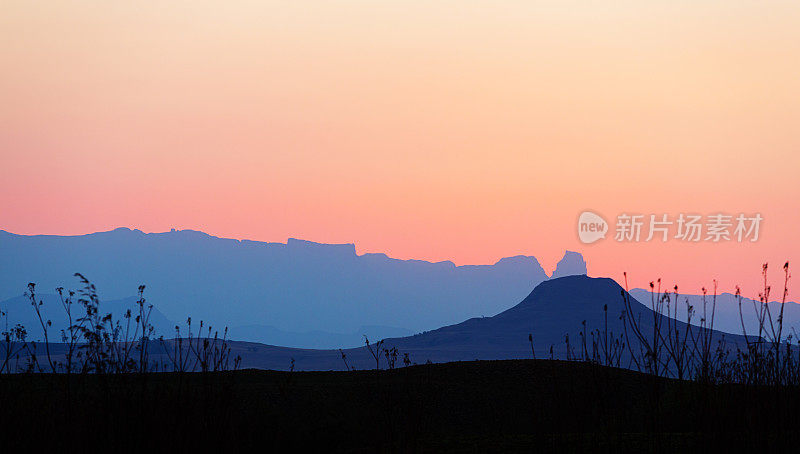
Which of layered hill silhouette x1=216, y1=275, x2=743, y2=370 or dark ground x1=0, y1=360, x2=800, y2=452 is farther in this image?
layered hill silhouette x1=216, y1=275, x2=743, y2=370

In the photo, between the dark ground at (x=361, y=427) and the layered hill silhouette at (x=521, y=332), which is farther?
the layered hill silhouette at (x=521, y=332)

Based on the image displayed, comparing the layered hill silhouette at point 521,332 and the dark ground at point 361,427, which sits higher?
the layered hill silhouette at point 521,332

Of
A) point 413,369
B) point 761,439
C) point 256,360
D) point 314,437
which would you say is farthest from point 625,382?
point 256,360

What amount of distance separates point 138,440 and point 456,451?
278 centimetres

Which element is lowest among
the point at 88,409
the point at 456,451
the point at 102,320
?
the point at 456,451

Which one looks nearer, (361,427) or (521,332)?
(361,427)

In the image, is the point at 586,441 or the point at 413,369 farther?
the point at 413,369

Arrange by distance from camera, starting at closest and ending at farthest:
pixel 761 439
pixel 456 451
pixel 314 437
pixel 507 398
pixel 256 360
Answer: pixel 761 439 → pixel 456 451 → pixel 314 437 → pixel 507 398 → pixel 256 360

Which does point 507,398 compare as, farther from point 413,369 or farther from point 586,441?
point 586,441

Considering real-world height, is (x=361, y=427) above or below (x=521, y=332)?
below

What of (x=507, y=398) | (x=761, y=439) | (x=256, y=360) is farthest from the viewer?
(x=256, y=360)

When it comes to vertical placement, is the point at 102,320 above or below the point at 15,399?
above

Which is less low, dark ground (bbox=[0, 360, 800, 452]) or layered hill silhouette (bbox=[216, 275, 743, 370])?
layered hill silhouette (bbox=[216, 275, 743, 370])

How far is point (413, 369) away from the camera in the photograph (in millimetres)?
15336
